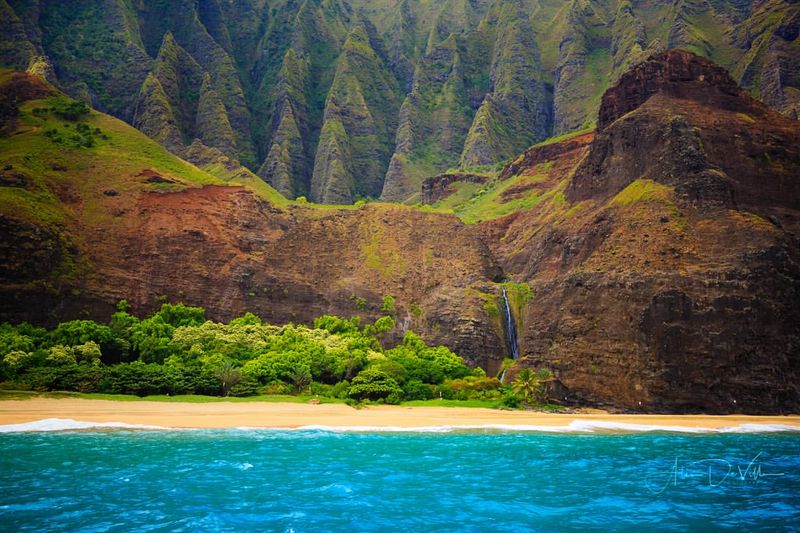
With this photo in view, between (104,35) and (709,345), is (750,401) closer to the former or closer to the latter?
(709,345)

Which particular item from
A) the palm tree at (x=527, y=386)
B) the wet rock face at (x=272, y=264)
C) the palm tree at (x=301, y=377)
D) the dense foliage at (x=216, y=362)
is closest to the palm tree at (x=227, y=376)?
the dense foliage at (x=216, y=362)

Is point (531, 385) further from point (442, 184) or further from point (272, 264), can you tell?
point (442, 184)

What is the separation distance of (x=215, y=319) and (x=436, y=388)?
40307 millimetres

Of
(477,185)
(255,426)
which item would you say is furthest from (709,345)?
(477,185)

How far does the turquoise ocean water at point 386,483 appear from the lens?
70.2ft

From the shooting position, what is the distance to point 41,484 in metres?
25.6

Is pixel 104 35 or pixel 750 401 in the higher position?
pixel 104 35

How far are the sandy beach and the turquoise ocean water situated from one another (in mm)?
5582

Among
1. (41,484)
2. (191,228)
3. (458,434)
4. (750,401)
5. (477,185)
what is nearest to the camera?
Result: (41,484)

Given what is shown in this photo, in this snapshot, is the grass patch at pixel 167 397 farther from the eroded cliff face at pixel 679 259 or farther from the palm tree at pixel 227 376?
the eroded cliff face at pixel 679 259

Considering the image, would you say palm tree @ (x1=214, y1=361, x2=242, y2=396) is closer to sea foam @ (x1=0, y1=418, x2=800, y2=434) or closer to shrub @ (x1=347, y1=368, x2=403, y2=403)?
shrub @ (x1=347, y1=368, x2=403, y2=403)

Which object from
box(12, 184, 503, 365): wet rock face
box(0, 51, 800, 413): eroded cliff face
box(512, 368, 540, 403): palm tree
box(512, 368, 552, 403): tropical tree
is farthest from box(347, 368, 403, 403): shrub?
box(12, 184, 503, 365): wet rock face

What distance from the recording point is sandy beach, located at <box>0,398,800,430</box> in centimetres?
4719

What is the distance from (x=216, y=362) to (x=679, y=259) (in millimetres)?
55259
